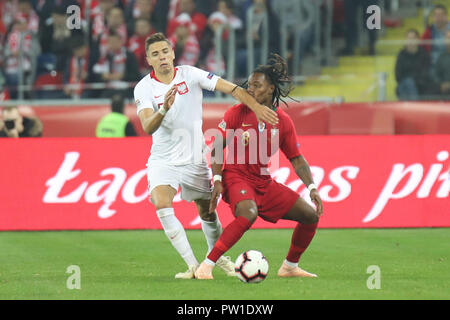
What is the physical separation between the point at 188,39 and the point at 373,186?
628 cm

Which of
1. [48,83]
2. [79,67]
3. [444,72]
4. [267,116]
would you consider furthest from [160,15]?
[267,116]

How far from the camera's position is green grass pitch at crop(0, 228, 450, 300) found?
7.50 metres

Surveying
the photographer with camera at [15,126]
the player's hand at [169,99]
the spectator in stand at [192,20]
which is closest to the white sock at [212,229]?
the player's hand at [169,99]

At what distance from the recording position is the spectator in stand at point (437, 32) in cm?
1598

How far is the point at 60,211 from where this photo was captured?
13.2m

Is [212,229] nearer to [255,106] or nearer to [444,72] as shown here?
[255,106]

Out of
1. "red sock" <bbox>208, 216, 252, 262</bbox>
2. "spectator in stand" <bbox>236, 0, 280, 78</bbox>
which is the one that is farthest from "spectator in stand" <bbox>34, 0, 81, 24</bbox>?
"red sock" <bbox>208, 216, 252, 262</bbox>

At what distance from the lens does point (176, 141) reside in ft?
28.8

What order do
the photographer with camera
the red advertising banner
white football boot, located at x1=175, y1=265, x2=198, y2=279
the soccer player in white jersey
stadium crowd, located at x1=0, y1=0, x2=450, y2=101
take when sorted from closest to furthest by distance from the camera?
white football boot, located at x1=175, y1=265, x2=198, y2=279, the soccer player in white jersey, the red advertising banner, the photographer with camera, stadium crowd, located at x1=0, y1=0, x2=450, y2=101

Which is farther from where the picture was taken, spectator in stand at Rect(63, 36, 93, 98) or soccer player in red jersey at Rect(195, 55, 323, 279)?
spectator in stand at Rect(63, 36, 93, 98)

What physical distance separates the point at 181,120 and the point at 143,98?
16.7 inches

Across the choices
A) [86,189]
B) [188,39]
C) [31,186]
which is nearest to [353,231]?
[86,189]

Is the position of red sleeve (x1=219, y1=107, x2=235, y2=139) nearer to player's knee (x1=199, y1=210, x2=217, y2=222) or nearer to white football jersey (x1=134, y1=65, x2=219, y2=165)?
white football jersey (x1=134, y1=65, x2=219, y2=165)

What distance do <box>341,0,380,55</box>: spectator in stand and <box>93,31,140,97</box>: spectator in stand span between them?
173 inches
